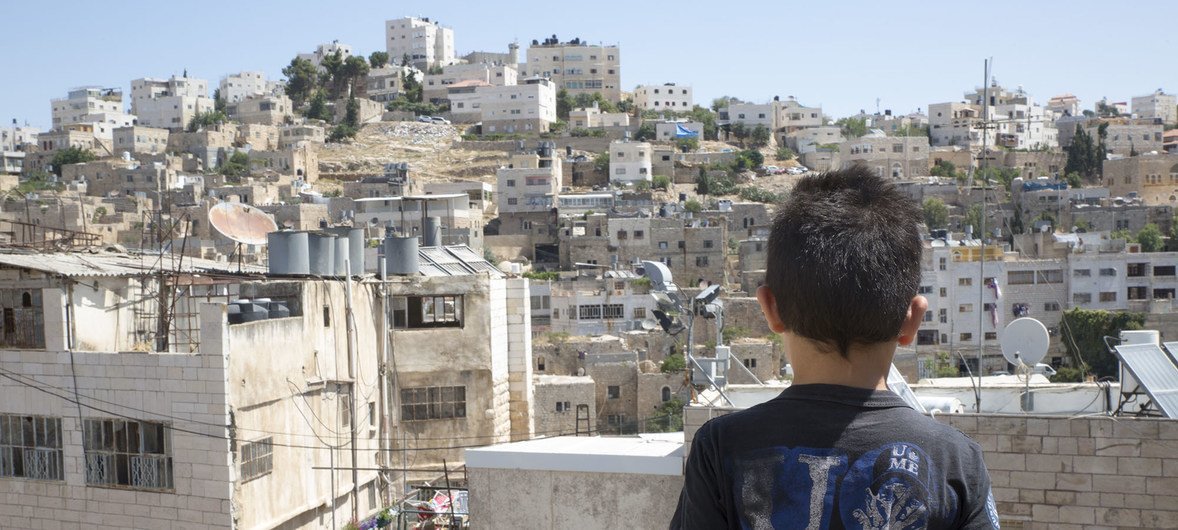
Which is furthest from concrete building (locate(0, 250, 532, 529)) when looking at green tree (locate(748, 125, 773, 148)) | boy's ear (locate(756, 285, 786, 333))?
green tree (locate(748, 125, 773, 148))

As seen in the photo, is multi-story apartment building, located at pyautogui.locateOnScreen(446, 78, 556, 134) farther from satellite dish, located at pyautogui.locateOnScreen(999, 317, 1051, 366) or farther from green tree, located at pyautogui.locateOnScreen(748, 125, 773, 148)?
satellite dish, located at pyautogui.locateOnScreen(999, 317, 1051, 366)

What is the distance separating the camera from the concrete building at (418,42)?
101812 millimetres

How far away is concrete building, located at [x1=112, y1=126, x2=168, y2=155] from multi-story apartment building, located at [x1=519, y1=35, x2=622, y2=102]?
26806 millimetres

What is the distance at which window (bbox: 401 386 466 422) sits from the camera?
9445 mm

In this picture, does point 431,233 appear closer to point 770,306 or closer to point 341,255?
point 341,255

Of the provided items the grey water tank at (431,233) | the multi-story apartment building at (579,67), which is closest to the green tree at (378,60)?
the multi-story apartment building at (579,67)

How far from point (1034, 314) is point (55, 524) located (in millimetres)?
34580

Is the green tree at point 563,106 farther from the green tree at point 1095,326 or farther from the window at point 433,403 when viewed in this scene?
the window at point 433,403

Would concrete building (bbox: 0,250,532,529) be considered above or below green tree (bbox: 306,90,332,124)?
below

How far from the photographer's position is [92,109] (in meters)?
87.6

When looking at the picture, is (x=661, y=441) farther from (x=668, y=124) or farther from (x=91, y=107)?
(x=91, y=107)

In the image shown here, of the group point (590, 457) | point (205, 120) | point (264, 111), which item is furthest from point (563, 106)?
point (590, 457)

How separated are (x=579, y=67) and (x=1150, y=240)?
49805 millimetres

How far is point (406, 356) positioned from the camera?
933 centimetres
